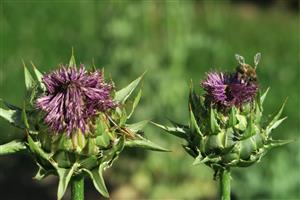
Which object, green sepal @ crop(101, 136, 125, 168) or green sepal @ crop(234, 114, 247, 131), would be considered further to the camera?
green sepal @ crop(234, 114, 247, 131)

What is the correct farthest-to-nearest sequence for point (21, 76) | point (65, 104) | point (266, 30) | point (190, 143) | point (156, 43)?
1. point (266, 30)
2. point (156, 43)
3. point (21, 76)
4. point (190, 143)
5. point (65, 104)

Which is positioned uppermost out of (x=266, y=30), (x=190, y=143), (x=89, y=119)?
(x=89, y=119)

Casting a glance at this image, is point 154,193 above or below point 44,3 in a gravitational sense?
below

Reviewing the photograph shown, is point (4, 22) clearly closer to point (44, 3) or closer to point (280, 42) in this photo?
point (44, 3)

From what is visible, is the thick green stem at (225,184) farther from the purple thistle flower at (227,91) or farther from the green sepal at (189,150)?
the purple thistle flower at (227,91)

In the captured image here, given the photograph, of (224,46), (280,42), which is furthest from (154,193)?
(280,42)

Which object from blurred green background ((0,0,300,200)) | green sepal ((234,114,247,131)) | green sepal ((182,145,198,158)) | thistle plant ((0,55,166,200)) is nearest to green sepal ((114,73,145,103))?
thistle plant ((0,55,166,200))

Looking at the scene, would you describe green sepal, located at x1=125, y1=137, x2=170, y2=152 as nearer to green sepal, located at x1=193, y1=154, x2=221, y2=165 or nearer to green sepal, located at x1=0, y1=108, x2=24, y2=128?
green sepal, located at x1=193, y1=154, x2=221, y2=165

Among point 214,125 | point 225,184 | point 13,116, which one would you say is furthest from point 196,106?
point 13,116

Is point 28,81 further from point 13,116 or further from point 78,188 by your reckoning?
point 78,188
